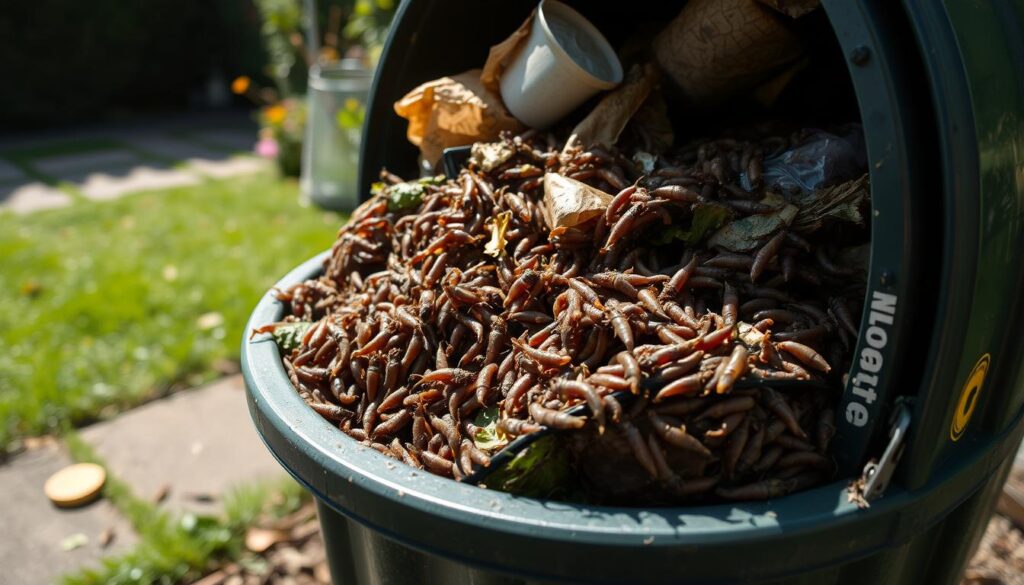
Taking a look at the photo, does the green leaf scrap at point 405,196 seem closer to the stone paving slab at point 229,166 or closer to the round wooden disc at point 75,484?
the round wooden disc at point 75,484

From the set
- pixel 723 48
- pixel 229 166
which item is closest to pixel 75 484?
pixel 723 48

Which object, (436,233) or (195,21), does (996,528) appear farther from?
(195,21)

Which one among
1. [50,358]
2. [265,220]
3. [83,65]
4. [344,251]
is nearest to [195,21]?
[83,65]

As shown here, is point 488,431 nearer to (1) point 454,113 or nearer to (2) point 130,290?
(1) point 454,113

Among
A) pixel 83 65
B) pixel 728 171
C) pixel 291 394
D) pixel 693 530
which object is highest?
pixel 728 171

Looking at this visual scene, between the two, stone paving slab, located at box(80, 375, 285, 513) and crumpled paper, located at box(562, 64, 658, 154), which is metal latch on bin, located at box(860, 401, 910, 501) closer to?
crumpled paper, located at box(562, 64, 658, 154)

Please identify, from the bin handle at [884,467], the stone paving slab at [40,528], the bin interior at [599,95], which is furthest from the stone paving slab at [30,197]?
the bin handle at [884,467]

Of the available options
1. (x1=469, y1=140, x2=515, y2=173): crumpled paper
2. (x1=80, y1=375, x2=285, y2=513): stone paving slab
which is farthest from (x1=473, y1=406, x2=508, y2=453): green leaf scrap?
(x1=80, y1=375, x2=285, y2=513): stone paving slab

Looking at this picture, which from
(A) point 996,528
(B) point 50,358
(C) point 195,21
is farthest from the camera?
(C) point 195,21
